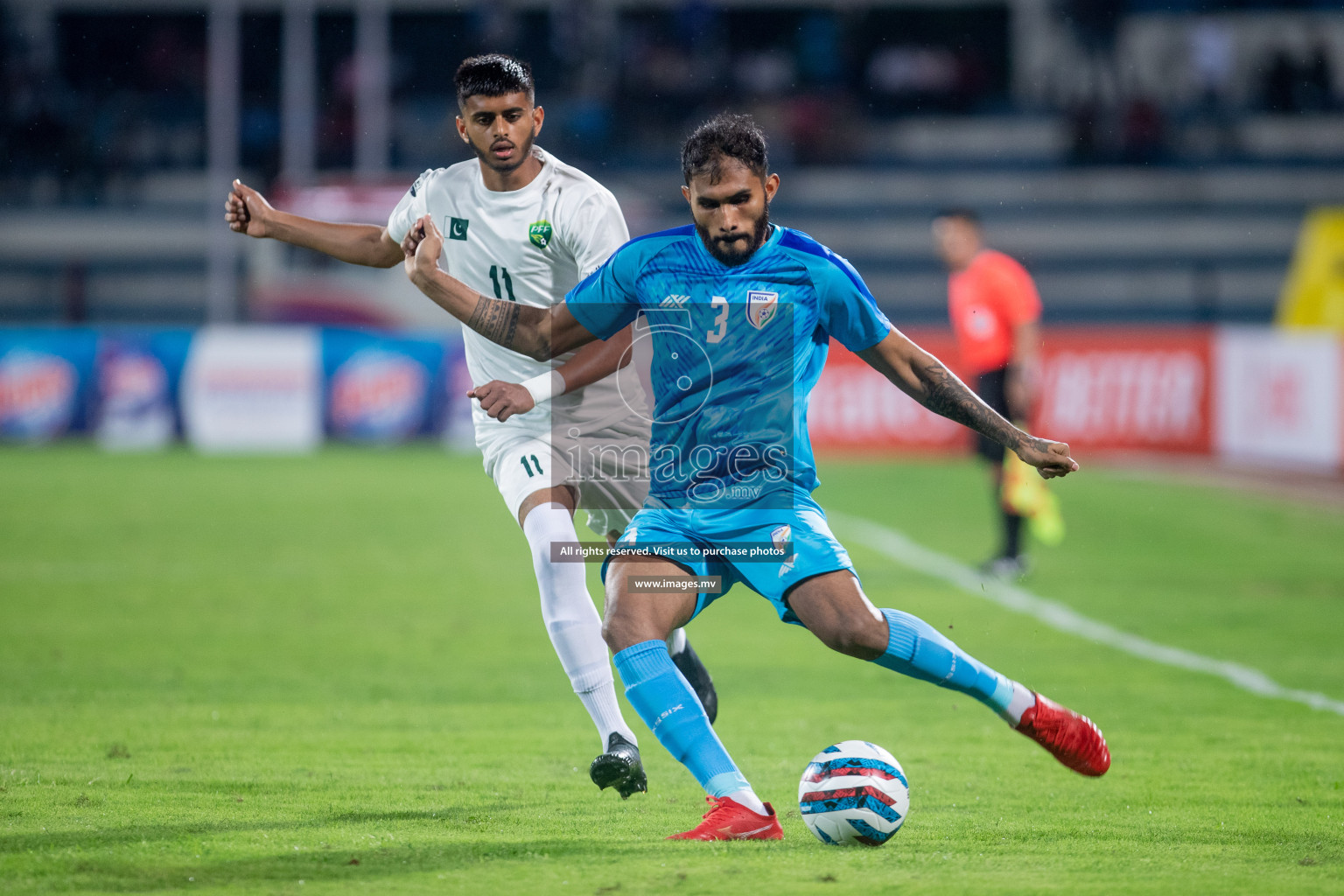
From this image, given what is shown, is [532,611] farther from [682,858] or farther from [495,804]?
[682,858]

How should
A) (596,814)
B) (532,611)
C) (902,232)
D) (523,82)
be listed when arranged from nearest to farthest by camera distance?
1. (596,814)
2. (523,82)
3. (532,611)
4. (902,232)

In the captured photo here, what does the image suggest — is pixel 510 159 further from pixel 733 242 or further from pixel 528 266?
pixel 733 242

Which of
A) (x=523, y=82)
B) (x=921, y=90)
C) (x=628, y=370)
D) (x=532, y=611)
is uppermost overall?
(x=921, y=90)

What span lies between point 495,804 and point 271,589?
5.69 m

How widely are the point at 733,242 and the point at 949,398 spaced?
0.79 meters

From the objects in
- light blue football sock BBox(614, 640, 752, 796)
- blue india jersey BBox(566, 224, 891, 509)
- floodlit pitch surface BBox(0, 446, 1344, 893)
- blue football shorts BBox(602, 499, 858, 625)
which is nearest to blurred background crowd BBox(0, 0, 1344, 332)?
floodlit pitch surface BBox(0, 446, 1344, 893)

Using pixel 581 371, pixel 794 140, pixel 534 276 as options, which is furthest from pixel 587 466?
pixel 794 140

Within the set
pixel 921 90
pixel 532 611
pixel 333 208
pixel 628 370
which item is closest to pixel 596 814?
pixel 628 370

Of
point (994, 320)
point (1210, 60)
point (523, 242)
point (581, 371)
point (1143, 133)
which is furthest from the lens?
point (1210, 60)

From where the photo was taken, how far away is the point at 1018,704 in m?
4.74

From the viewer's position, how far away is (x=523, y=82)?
5363mm

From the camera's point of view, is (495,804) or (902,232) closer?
(495,804)

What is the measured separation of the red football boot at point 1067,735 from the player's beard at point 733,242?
156 centimetres

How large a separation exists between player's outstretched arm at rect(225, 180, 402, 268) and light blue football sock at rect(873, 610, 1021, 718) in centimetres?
219
